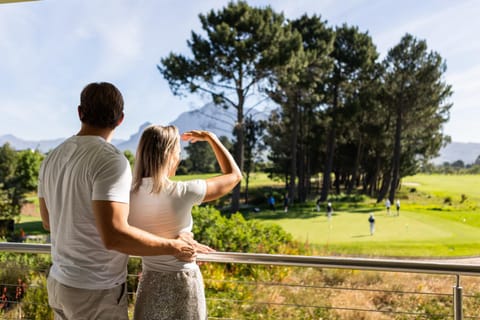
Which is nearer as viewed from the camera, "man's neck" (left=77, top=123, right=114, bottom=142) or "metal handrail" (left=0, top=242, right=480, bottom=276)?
"man's neck" (left=77, top=123, right=114, bottom=142)

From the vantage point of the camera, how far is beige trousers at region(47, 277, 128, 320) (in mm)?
882

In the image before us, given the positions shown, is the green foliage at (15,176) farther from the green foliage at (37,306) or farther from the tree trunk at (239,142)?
the green foliage at (37,306)

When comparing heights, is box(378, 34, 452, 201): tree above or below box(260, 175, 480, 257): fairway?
above

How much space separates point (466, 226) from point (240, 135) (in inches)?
164

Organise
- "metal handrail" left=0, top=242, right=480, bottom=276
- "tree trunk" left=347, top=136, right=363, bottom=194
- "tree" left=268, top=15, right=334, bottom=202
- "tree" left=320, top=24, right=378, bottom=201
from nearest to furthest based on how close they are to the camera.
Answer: "metal handrail" left=0, top=242, right=480, bottom=276
"tree" left=320, top=24, right=378, bottom=201
"tree trunk" left=347, top=136, right=363, bottom=194
"tree" left=268, top=15, right=334, bottom=202

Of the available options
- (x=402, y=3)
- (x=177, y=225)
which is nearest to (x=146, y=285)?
(x=177, y=225)

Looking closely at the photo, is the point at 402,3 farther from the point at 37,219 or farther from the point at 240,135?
the point at 37,219

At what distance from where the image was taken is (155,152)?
3.09 feet

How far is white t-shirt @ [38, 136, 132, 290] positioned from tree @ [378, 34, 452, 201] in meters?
7.18

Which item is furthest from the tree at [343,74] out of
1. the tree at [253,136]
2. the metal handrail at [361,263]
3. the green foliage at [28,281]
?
the metal handrail at [361,263]

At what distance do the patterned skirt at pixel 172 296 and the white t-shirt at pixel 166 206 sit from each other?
0.17 feet

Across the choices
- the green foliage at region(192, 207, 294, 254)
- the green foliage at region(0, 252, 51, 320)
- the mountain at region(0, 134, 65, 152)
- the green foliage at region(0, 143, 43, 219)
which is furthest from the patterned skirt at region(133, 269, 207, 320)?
the mountain at region(0, 134, 65, 152)

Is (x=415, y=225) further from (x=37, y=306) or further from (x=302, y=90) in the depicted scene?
(x=37, y=306)

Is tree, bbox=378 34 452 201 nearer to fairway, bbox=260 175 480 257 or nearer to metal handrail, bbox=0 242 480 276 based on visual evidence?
fairway, bbox=260 175 480 257
